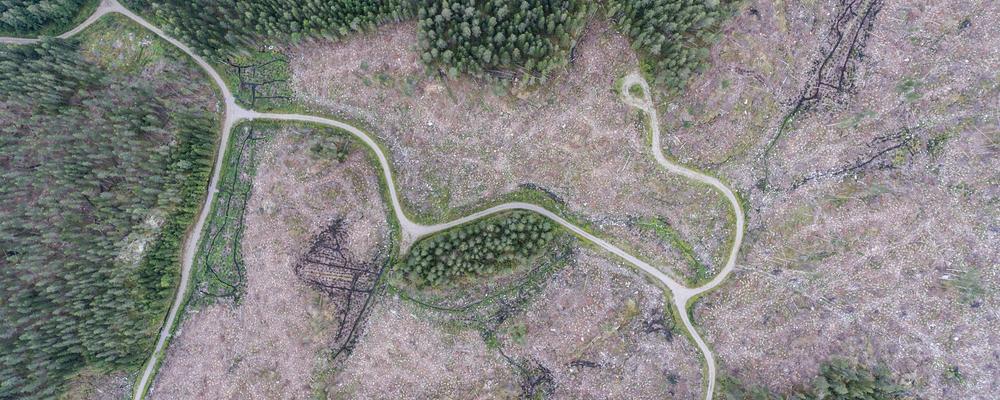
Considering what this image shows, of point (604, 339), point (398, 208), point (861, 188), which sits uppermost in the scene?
point (861, 188)

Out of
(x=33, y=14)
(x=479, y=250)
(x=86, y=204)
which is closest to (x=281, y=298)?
(x=86, y=204)

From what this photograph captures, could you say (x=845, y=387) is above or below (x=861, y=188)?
below

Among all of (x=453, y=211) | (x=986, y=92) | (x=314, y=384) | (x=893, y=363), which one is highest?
(x=986, y=92)

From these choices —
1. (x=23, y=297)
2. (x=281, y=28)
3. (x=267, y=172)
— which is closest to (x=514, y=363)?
(x=267, y=172)

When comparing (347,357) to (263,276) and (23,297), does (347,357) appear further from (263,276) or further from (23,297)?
(23,297)

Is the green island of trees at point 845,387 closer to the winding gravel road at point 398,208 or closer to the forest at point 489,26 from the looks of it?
the winding gravel road at point 398,208

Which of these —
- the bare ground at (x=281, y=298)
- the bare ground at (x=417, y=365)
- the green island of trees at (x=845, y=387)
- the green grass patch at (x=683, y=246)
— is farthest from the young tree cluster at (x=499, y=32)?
the green island of trees at (x=845, y=387)

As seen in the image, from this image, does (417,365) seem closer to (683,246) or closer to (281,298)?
(281,298)
